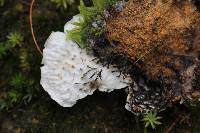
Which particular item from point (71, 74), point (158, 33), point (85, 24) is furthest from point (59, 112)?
point (158, 33)

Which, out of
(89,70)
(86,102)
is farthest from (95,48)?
(86,102)

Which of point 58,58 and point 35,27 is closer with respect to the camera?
point 58,58

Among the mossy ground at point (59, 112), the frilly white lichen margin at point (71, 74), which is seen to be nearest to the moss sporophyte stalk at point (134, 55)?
the frilly white lichen margin at point (71, 74)

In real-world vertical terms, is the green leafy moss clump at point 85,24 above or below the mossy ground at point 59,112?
above

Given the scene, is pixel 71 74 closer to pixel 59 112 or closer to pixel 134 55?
pixel 59 112

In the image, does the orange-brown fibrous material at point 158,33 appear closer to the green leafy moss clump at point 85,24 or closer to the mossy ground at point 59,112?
the green leafy moss clump at point 85,24

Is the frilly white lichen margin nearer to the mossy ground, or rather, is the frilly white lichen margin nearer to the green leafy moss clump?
the green leafy moss clump

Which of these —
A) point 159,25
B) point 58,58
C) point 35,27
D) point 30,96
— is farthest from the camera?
point 35,27

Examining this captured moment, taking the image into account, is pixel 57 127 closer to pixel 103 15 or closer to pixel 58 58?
pixel 58 58
